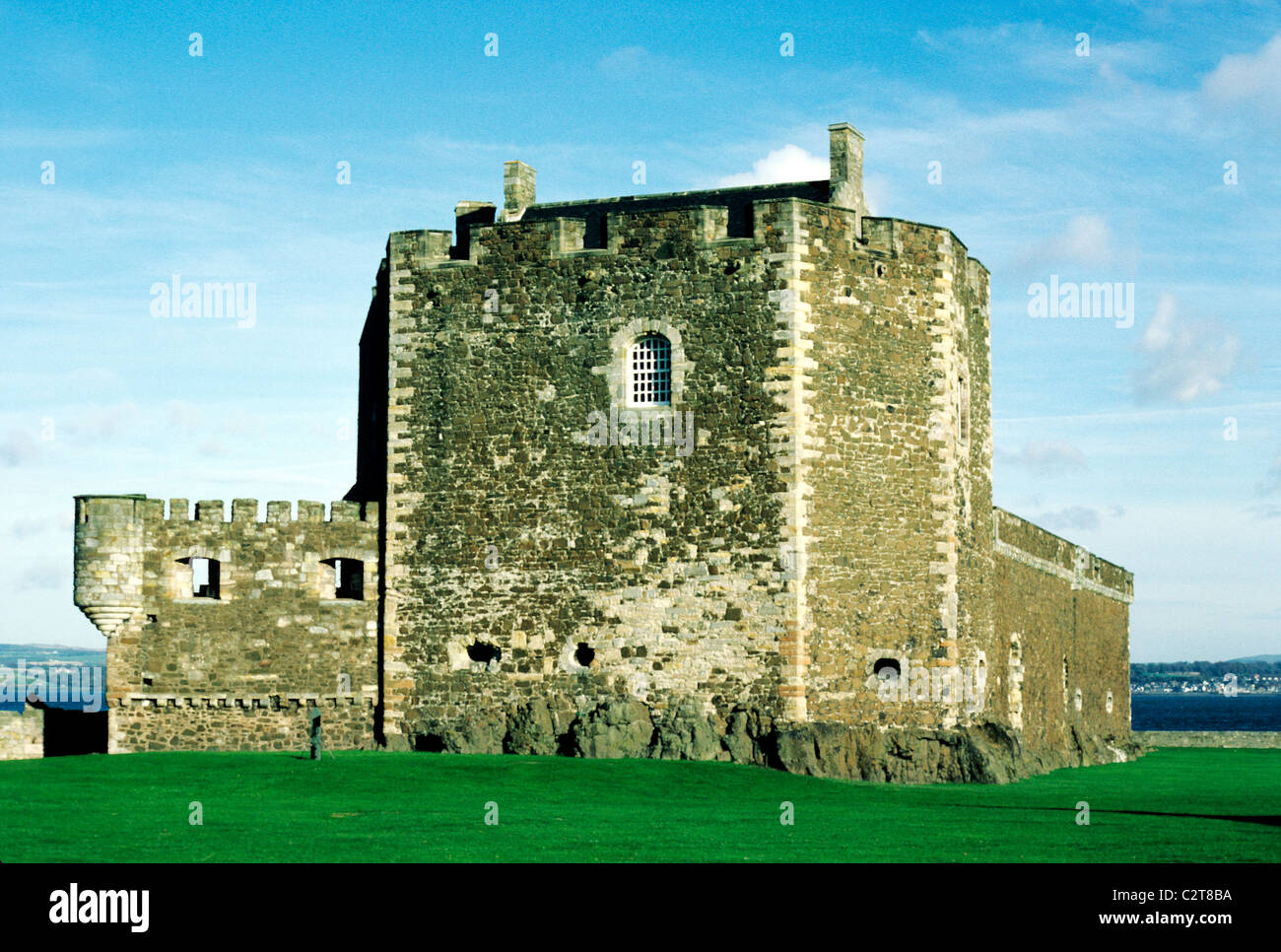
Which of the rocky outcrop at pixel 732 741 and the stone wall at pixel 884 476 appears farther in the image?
the stone wall at pixel 884 476

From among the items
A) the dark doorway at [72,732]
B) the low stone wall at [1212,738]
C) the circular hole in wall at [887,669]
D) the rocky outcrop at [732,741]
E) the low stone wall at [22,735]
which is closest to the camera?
the rocky outcrop at [732,741]

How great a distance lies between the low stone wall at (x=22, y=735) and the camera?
1325 inches

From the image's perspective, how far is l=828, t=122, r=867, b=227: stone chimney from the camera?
3569 centimetres

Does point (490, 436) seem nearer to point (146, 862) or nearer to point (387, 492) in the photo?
point (387, 492)

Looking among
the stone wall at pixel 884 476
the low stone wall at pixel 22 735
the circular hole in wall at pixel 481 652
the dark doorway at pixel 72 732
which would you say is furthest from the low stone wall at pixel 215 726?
the stone wall at pixel 884 476

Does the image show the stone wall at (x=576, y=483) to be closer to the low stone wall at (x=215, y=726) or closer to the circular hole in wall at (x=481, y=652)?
the circular hole in wall at (x=481, y=652)

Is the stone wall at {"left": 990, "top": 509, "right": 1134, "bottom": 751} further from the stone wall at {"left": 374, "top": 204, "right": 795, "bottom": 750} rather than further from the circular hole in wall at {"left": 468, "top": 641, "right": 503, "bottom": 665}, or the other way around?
the circular hole in wall at {"left": 468, "top": 641, "right": 503, "bottom": 665}

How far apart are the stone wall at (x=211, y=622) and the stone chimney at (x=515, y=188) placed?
10492mm

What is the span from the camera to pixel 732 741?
3017 centimetres

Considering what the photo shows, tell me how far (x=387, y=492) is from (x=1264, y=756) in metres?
27.9

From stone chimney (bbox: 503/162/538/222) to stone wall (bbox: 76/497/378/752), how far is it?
413 inches
